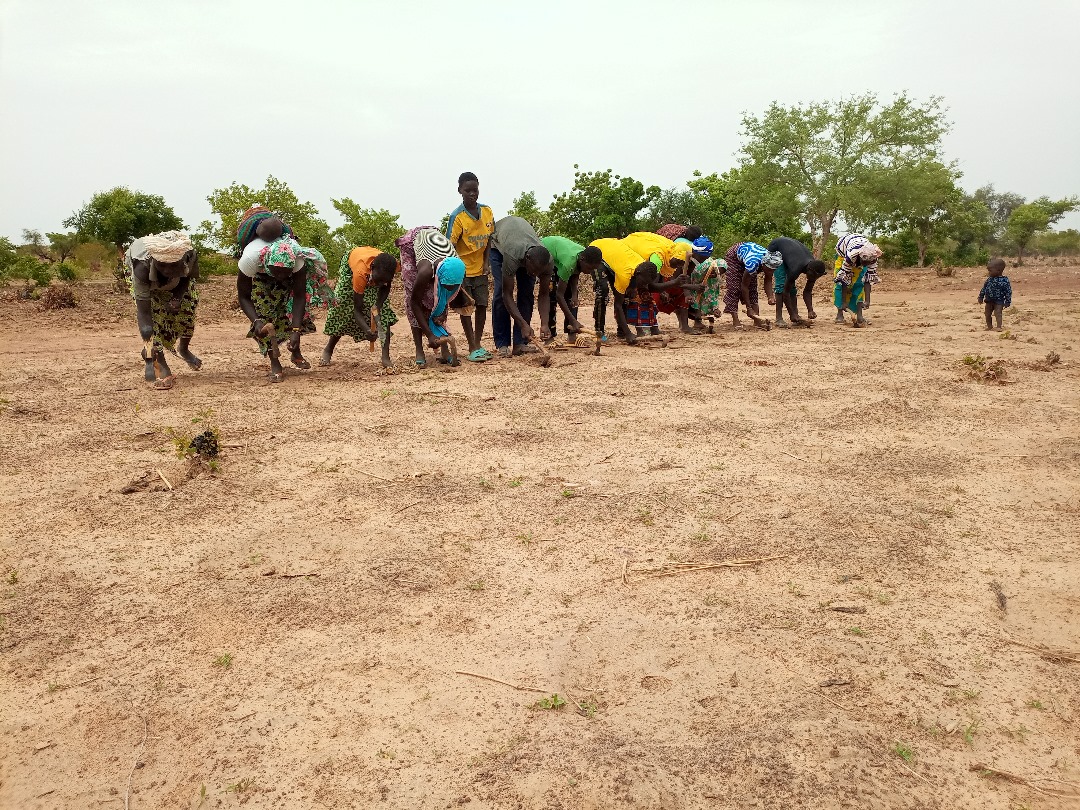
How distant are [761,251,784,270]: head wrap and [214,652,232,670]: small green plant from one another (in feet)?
30.7

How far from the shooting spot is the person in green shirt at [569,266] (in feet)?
29.9

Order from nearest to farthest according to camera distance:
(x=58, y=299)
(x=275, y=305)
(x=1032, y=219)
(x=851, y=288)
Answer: (x=275, y=305) < (x=851, y=288) < (x=58, y=299) < (x=1032, y=219)

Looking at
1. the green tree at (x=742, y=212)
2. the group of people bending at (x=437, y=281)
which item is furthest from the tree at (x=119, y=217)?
the green tree at (x=742, y=212)

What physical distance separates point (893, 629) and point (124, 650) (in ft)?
9.31

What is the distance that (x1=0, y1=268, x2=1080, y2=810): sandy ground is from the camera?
2432 mm

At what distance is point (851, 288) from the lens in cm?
1217

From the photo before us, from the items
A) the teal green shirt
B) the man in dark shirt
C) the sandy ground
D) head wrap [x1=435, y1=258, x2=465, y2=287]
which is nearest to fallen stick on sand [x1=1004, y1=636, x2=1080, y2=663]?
the sandy ground

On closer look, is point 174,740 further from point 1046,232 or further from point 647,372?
point 1046,232

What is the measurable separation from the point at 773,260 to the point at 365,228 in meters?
7.66

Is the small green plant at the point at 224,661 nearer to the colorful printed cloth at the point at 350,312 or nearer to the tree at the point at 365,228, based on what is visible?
the colorful printed cloth at the point at 350,312

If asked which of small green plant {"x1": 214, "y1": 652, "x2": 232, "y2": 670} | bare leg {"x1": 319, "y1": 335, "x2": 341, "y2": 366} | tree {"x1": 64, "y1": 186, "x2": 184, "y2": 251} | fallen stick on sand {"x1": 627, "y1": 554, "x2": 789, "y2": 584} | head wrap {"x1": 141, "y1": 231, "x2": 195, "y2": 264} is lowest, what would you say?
small green plant {"x1": 214, "y1": 652, "x2": 232, "y2": 670}

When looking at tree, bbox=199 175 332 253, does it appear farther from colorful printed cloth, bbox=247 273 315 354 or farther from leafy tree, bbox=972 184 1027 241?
leafy tree, bbox=972 184 1027 241

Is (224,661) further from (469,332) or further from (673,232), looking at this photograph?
(673,232)

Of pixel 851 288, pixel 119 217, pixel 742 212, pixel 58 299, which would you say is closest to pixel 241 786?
pixel 851 288
